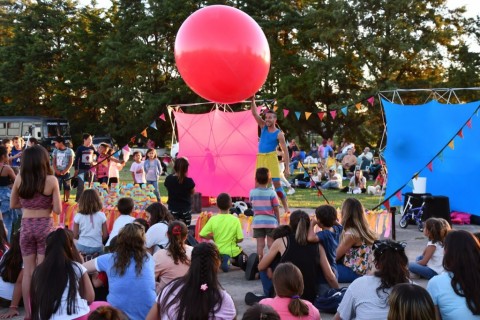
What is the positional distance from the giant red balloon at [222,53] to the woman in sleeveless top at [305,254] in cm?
311

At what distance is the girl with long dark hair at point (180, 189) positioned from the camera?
7477 millimetres

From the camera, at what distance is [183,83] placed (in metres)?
33.6

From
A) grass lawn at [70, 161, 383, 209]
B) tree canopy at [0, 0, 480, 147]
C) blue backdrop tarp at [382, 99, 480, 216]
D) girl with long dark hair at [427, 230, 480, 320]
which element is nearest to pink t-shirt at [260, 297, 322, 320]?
girl with long dark hair at [427, 230, 480, 320]

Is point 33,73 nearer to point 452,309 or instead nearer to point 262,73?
point 262,73

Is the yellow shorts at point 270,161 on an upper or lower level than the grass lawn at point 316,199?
upper

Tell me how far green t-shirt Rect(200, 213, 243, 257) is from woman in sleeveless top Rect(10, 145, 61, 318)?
7.42 ft

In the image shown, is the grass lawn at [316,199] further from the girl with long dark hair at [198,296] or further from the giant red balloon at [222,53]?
the girl with long dark hair at [198,296]

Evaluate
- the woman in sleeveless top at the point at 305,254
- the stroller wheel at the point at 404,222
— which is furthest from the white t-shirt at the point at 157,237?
the stroller wheel at the point at 404,222

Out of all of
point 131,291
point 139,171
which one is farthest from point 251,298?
point 139,171

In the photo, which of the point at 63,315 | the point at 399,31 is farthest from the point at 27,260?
the point at 399,31

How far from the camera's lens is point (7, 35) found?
1854 inches

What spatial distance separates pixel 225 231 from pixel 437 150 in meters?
6.07

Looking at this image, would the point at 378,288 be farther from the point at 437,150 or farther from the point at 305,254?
the point at 437,150

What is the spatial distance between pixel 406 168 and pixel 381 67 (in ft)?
57.3
